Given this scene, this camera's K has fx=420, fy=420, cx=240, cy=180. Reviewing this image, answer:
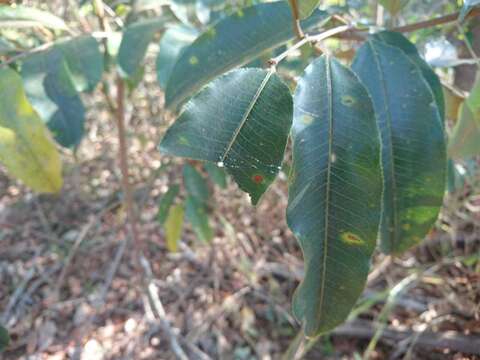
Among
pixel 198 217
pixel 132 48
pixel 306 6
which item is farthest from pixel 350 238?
pixel 198 217

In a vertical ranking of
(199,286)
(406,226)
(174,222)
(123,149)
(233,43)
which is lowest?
(199,286)

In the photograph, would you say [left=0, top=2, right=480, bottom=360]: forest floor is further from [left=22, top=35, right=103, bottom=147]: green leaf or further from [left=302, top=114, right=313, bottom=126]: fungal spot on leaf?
[left=302, top=114, right=313, bottom=126]: fungal spot on leaf

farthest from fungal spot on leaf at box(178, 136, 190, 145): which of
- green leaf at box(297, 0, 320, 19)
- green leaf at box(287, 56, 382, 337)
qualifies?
green leaf at box(297, 0, 320, 19)

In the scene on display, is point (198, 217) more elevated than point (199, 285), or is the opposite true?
point (198, 217)

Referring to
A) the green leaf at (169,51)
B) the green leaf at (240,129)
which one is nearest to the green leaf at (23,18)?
the green leaf at (169,51)

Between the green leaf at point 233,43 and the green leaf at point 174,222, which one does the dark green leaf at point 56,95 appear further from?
the green leaf at point 174,222

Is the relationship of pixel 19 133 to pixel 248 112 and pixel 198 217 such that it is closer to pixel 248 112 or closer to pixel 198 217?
pixel 248 112
